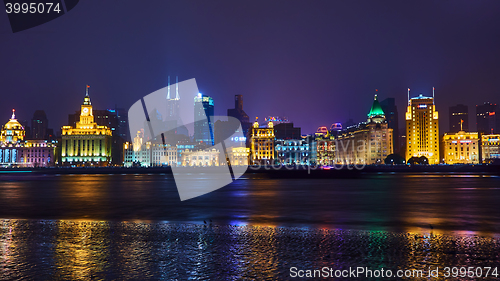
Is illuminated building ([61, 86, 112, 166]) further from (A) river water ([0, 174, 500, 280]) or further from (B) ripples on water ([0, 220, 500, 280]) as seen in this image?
(B) ripples on water ([0, 220, 500, 280])

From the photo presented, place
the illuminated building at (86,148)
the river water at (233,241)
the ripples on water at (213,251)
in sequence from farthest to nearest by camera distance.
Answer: the illuminated building at (86,148)
the river water at (233,241)
the ripples on water at (213,251)

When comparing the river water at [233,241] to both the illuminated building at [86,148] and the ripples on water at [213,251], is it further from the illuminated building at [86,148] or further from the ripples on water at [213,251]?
the illuminated building at [86,148]

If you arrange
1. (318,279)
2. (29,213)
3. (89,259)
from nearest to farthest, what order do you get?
(318,279)
(89,259)
(29,213)

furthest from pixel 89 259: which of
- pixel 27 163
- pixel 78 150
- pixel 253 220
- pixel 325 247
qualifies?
pixel 27 163

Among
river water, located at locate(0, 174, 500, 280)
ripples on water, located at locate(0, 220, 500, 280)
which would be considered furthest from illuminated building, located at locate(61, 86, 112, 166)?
ripples on water, located at locate(0, 220, 500, 280)

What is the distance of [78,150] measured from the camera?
7608 inches

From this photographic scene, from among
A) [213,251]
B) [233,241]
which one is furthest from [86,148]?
[213,251]

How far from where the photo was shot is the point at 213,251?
35.3 ft

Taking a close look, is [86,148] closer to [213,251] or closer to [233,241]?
[233,241]

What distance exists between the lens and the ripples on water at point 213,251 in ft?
29.1

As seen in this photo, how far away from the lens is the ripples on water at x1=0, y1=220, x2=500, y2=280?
886 centimetres

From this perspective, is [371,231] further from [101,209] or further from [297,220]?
[101,209]

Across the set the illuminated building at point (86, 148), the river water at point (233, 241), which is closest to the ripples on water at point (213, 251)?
the river water at point (233, 241)

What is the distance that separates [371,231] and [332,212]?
573 centimetres
